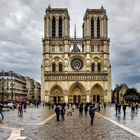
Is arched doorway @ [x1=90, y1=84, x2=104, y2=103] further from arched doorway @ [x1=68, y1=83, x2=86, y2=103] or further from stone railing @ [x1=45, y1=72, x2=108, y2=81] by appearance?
stone railing @ [x1=45, y1=72, x2=108, y2=81]

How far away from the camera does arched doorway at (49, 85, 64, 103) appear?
4476 inches

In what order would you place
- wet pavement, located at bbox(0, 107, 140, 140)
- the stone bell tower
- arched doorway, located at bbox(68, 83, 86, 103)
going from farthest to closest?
arched doorway, located at bbox(68, 83, 86, 103)
the stone bell tower
wet pavement, located at bbox(0, 107, 140, 140)

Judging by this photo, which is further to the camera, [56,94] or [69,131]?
[56,94]

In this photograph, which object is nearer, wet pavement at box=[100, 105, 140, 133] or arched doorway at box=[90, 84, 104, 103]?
wet pavement at box=[100, 105, 140, 133]

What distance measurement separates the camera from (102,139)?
1892 centimetres

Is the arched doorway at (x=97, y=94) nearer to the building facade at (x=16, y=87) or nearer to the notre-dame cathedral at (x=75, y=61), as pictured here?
the notre-dame cathedral at (x=75, y=61)

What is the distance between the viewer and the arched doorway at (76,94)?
114 meters

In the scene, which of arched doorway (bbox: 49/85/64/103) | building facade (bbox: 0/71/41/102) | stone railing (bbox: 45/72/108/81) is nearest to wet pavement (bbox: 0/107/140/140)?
stone railing (bbox: 45/72/108/81)

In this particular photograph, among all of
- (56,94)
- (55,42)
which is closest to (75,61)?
(55,42)

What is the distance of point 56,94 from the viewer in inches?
4491

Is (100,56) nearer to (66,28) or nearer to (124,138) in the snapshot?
(66,28)

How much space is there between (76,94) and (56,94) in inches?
248

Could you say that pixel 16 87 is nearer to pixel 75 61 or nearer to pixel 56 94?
pixel 56 94

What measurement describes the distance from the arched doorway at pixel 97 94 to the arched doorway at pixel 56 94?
9.22 metres
